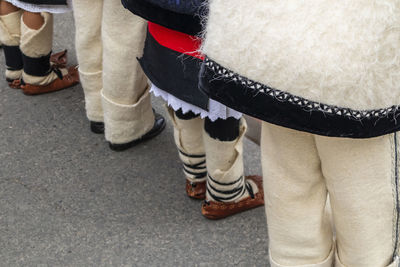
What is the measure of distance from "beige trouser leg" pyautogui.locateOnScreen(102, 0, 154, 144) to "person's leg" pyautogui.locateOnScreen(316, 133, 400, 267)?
115cm

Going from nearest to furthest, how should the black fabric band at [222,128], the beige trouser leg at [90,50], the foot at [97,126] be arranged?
the black fabric band at [222,128]
the beige trouser leg at [90,50]
the foot at [97,126]

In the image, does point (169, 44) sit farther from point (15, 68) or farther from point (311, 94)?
point (15, 68)

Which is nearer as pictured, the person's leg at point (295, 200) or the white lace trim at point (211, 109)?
the person's leg at point (295, 200)

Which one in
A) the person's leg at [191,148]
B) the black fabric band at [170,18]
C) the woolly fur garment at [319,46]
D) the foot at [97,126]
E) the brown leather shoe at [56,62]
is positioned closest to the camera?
the woolly fur garment at [319,46]

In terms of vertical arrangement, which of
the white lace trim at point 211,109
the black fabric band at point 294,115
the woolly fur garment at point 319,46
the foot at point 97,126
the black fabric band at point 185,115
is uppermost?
the woolly fur garment at point 319,46

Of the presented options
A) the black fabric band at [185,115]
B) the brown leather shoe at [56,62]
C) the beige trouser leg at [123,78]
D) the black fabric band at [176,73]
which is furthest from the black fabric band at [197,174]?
the brown leather shoe at [56,62]

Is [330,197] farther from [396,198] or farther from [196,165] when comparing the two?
[196,165]

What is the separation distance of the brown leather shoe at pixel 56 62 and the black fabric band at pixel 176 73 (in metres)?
1.55

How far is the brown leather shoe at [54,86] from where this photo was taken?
10.2ft

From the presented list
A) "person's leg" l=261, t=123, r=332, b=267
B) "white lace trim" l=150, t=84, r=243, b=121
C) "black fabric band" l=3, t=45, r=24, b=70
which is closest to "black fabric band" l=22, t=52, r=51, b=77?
"black fabric band" l=3, t=45, r=24, b=70

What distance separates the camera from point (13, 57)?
10.2 ft

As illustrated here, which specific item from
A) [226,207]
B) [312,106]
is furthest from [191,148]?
[312,106]

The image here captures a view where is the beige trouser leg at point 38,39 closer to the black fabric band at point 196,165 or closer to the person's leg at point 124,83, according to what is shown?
the person's leg at point 124,83

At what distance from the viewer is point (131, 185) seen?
2.46m
